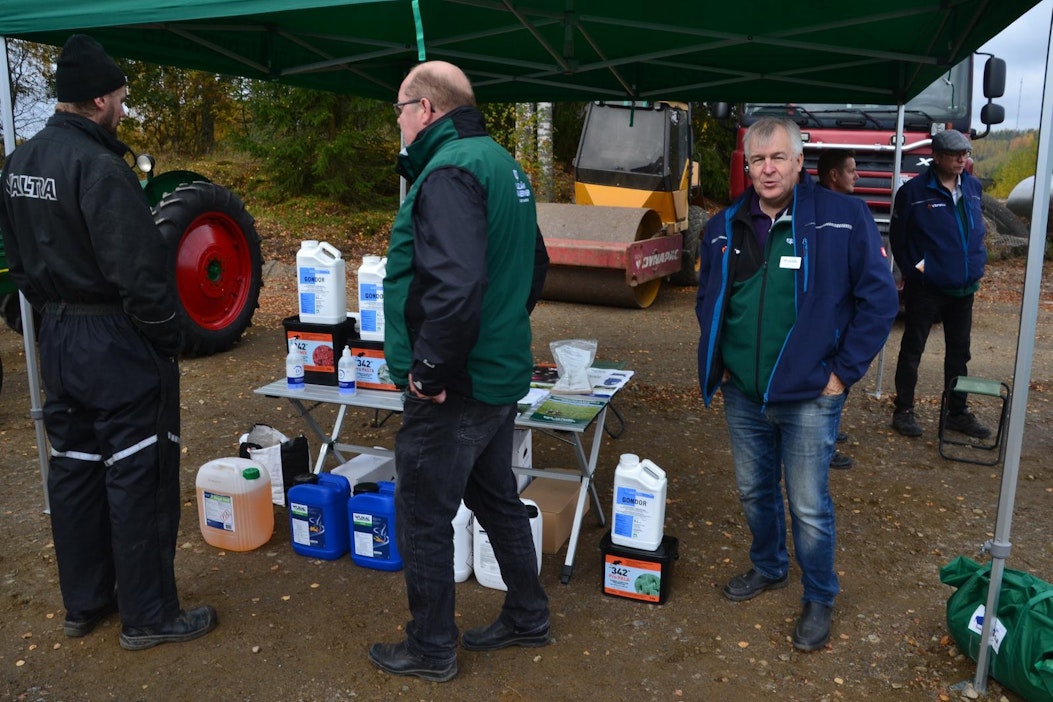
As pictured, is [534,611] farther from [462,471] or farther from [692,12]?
[692,12]

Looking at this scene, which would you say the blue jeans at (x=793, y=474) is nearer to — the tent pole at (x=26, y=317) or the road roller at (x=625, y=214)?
the tent pole at (x=26, y=317)

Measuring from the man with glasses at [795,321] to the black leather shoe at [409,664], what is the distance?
126 centimetres

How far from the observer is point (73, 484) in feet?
9.48

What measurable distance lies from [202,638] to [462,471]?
4.14ft

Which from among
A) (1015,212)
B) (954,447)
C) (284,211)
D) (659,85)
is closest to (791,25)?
(659,85)

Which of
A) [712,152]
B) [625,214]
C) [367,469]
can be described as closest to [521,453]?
[367,469]

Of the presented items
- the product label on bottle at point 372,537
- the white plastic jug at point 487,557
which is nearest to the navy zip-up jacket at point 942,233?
the white plastic jug at point 487,557

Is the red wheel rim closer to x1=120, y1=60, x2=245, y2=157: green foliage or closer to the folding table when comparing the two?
the folding table

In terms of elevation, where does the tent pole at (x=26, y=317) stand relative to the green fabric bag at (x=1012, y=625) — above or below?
above

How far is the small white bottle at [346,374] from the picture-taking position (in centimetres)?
370

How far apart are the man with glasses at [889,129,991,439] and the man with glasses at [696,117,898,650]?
2.63m

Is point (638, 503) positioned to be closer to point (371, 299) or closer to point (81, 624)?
point (371, 299)

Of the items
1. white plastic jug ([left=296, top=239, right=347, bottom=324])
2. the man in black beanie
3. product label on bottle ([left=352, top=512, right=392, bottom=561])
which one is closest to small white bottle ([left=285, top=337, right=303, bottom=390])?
white plastic jug ([left=296, top=239, right=347, bottom=324])

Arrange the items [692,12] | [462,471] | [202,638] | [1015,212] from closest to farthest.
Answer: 1. [462,471]
2. [202,638]
3. [692,12]
4. [1015,212]
